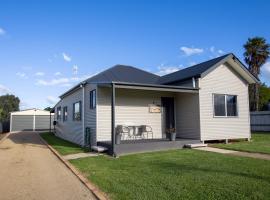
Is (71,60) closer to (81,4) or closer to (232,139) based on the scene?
(81,4)

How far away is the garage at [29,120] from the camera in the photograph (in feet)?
129

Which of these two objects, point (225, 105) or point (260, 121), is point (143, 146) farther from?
point (260, 121)

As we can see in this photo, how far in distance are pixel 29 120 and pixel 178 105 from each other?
30.8m

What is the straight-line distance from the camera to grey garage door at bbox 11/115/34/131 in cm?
3934

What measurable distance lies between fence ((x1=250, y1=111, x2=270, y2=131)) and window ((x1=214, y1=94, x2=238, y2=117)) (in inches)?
391

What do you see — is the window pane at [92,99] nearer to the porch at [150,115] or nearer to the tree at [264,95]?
the porch at [150,115]

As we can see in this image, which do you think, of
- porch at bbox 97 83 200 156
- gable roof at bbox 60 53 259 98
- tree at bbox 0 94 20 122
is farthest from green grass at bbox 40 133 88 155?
tree at bbox 0 94 20 122

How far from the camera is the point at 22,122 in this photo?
39.7 meters

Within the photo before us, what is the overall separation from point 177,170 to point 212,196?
2419 mm

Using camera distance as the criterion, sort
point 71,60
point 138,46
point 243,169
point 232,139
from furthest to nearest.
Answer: point 71,60
point 138,46
point 232,139
point 243,169

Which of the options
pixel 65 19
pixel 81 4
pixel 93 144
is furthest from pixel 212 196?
pixel 65 19

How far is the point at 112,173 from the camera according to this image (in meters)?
7.58

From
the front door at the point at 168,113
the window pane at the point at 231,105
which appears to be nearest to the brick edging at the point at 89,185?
the front door at the point at 168,113

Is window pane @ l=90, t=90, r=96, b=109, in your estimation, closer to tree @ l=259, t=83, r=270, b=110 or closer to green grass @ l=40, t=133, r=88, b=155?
green grass @ l=40, t=133, r=88, b=155
